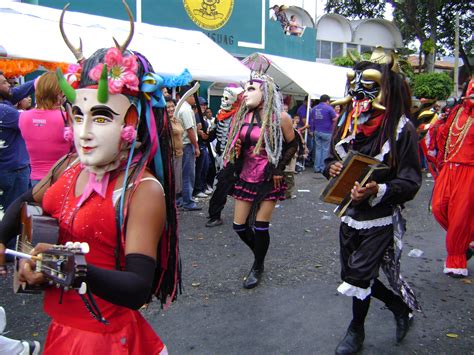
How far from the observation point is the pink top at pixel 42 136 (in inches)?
171

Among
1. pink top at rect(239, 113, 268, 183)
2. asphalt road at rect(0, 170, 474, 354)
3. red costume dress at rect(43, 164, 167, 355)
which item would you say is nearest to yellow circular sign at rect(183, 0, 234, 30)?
asphalt road at rect(0, 170, 474, 354)

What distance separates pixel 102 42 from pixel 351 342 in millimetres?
5891

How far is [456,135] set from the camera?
4.82 meters

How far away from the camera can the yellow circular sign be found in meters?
13.4

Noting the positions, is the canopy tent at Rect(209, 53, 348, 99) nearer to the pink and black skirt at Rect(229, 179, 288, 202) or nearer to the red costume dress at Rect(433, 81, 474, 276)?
the red costume dress at Rect(433, 81, 474, 276)

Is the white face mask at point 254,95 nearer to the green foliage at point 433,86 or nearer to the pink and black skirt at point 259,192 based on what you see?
the pink and black skirt at point 259,192

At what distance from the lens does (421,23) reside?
80.0 ft

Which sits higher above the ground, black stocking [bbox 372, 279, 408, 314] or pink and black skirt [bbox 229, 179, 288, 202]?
pink and black skirt [bbox 229, 179, 288, 202]

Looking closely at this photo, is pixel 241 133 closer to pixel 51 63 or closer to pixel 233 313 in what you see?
pixel 233 313

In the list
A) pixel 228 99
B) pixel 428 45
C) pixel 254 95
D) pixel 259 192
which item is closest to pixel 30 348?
pixel 259 192

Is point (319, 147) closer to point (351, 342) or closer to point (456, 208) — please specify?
point (456, 208)

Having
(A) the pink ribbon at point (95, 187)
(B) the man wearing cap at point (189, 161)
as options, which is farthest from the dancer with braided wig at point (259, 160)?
(B) the man wearing cap at point (189, 161)

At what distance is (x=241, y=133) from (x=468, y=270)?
278 cm

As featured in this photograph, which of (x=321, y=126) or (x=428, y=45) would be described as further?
(x=428, y=45)
